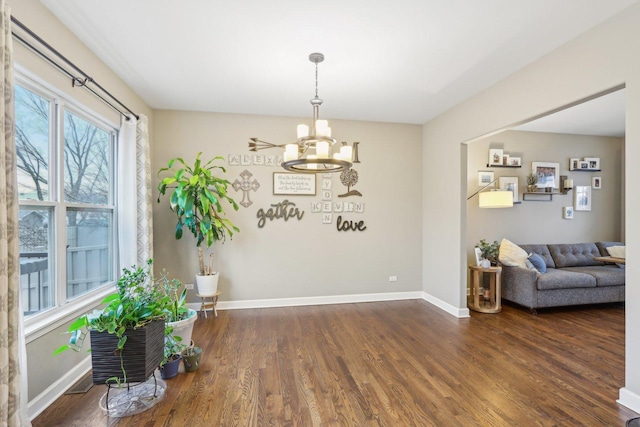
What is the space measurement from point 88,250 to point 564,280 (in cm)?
573

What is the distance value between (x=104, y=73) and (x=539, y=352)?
5045 mm

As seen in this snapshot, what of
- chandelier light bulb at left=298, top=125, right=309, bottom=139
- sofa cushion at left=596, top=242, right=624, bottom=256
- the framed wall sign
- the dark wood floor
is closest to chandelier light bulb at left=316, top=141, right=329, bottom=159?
chandelier light bulb at left=298, top=125, right=309, bottom=139

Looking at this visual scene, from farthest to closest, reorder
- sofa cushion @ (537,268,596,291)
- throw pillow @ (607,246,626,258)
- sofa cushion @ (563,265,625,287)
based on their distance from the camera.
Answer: throw pillow @ (607,246,626,258), sofa cushion @ (563,265,625,287), sofa cushion @ (537,268,596,291)

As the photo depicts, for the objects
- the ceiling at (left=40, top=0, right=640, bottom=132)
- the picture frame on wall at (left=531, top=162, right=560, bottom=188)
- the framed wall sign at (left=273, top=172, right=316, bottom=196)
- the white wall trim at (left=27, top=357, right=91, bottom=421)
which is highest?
the ceiling at (left=40, top=0, right=640, bottom=132)

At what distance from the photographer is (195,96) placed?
390 cm

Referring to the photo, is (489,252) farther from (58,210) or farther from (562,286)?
(58,210)

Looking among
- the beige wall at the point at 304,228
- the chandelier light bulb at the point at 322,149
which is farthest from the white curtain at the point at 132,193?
the chandelier light bulb at the point at 322,149

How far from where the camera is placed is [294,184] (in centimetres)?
469

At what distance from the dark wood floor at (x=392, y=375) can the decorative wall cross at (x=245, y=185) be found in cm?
160

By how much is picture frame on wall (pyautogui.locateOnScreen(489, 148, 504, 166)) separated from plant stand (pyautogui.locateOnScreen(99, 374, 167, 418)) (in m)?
5.42

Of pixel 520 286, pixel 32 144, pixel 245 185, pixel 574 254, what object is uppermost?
pixel 32 144

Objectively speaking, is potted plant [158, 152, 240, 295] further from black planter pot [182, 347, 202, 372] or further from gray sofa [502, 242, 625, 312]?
gray sofa [502, 242, 625, 312]

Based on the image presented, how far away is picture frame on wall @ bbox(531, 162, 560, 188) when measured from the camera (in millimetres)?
5441

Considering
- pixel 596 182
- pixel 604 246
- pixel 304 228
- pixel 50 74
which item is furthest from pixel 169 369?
Result: pixel 596 182
